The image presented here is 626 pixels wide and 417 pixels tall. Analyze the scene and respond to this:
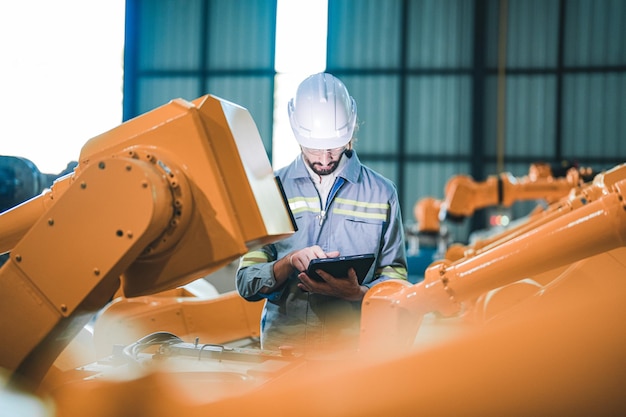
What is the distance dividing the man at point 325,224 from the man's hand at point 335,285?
8 centimetres

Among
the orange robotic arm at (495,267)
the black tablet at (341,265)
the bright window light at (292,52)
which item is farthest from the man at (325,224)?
the bright window light at (292,52)

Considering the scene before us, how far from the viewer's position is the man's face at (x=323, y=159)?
8.83 feet

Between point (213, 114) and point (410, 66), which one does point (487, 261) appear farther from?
point (410, 66)

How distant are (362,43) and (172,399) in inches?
530

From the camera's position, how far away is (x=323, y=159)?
270 cm

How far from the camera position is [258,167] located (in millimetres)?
1917

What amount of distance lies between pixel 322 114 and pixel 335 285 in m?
0.64

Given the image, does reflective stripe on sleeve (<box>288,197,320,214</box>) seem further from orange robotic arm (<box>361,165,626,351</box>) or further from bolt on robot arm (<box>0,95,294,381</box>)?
bolt on robot arm (<box>0,95,294,381</box>)

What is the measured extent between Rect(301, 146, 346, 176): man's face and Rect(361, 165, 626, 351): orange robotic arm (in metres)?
0.66

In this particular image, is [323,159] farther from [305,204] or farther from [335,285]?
[335,285]

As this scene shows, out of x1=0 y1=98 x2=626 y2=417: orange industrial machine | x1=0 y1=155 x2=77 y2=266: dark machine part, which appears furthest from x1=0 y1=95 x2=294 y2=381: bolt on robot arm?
x1=0 y1=155 x2=77 y2=266: dark machine part

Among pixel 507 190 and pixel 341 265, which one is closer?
pixel 341 265

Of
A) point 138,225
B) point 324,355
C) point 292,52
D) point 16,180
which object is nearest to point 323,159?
point 324,355

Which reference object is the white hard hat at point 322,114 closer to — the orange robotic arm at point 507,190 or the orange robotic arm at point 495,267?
the orange robotic arm at point 495,267
